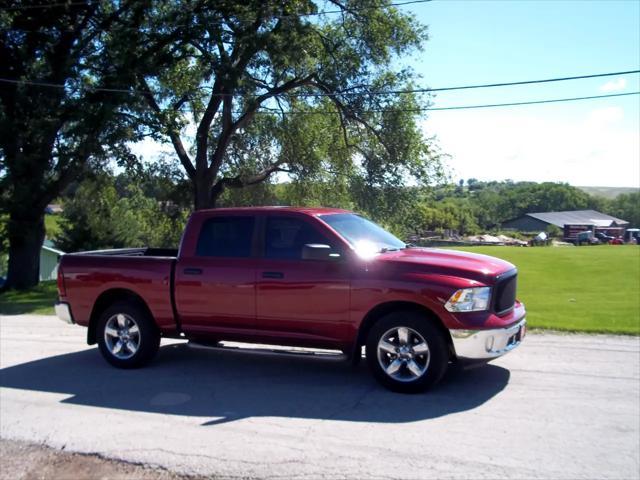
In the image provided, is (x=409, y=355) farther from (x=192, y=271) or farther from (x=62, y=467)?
(x=62, y=467)

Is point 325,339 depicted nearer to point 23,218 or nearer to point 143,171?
point 143,171

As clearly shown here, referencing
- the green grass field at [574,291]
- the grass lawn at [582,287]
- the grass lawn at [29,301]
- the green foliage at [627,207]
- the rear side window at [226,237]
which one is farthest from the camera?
the green foliage at [627,207]

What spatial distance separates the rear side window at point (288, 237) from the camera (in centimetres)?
704

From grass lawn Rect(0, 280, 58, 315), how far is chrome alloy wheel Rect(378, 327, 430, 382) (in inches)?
409

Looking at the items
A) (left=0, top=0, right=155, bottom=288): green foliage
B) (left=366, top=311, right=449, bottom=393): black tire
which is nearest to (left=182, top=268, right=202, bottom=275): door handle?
(left=366, top=311, right=449, bottom=393): black tire

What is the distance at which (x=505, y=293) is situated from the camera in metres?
6.59

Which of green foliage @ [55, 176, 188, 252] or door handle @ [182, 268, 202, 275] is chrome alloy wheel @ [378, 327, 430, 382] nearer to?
door handle @ [182, 268, 202, 275]

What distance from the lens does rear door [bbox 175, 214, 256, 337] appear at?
7164mm

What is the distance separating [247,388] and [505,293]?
2.95 m

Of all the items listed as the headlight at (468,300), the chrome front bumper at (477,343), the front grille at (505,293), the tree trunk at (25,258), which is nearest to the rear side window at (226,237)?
the headlight at (468,300)

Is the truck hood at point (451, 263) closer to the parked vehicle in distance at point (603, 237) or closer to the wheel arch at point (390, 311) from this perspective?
the wheel arch at point (390, 311)

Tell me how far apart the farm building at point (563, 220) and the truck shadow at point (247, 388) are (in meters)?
22.4

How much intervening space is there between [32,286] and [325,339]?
730 inches

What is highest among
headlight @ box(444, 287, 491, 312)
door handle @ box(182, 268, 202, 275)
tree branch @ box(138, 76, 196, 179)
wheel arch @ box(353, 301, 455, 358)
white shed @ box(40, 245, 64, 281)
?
tree branch @ box(138, 76, 196, 179)
